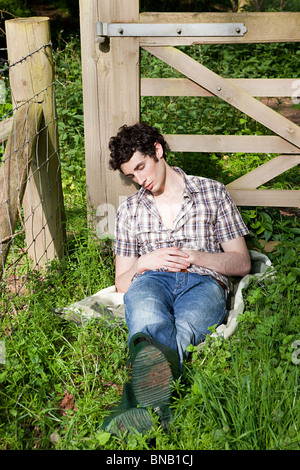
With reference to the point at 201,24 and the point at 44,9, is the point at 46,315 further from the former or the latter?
the point at 44,9

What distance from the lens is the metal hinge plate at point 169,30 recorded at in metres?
3.26

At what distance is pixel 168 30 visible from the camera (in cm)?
332

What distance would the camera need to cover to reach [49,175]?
12.2 feet

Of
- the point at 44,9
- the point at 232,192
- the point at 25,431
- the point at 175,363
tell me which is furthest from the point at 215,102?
the point at 44,9

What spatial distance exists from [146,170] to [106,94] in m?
0.70

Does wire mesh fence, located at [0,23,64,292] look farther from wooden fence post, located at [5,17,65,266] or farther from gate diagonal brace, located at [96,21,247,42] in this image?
gate diagonal brace, located at [96,21,247,42]

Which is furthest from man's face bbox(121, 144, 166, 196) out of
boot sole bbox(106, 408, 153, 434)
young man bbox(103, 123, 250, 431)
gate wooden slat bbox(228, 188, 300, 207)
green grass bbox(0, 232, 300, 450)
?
boot sole bbox(106, 408, 153, 434)

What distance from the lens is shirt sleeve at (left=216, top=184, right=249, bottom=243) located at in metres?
3.36

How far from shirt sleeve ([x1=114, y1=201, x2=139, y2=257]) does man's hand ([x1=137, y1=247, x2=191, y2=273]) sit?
205 mm

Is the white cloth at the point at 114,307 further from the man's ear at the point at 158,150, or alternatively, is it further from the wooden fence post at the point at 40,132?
the man's ear at the point at 158,150

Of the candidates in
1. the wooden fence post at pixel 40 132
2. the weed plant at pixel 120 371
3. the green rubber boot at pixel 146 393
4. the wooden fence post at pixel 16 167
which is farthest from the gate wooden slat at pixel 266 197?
the green rubber boot at pixel 146 393

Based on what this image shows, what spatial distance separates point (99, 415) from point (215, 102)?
479 cm

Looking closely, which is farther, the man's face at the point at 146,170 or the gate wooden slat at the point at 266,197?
the gate wooden slat at the point at 266,197

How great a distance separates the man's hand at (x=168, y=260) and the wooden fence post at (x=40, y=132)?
81 cm
